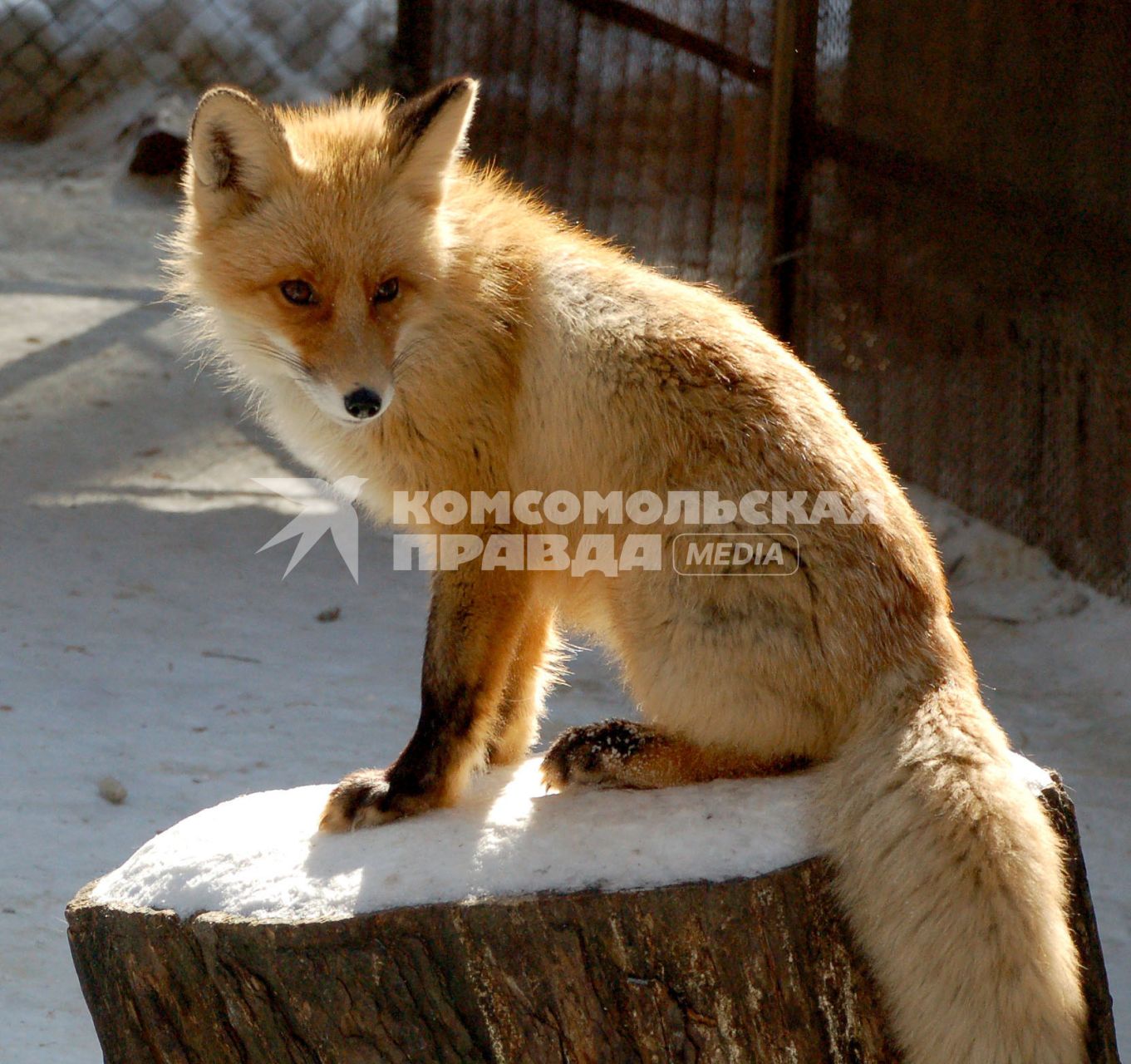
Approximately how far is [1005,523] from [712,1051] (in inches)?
172

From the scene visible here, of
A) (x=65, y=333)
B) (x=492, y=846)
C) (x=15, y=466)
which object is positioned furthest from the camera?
(x=65, y=333)

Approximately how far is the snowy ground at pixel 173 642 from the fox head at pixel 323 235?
5.60 feet

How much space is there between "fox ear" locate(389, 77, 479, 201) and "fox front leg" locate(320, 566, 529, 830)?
2.85 ft

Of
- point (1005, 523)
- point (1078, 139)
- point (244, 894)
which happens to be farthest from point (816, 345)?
point (244, 894)

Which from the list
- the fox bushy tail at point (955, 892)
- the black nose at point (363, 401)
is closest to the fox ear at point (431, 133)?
the black nose at point (363, 401)

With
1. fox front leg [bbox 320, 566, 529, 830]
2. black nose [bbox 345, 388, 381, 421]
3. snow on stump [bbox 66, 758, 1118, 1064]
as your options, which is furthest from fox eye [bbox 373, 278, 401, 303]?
snow on stump [bbox 66, 758, 1118, 1064]

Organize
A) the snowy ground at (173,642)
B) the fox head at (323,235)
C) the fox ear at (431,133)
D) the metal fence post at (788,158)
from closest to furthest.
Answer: the fox head at (323,235) < the fox ear at (431,133) < the snowy ground at (173,642) < the metal fence post at (788,158)

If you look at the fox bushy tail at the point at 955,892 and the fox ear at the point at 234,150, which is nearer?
the fox bushy tail at the point at 955,892

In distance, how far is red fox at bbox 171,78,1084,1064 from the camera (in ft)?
7.08

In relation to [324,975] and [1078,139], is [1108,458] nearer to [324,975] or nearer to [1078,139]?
[1078,139]

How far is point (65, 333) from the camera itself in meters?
7.45

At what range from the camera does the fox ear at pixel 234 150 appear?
271 centimetres

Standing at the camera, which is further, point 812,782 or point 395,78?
point 395,78

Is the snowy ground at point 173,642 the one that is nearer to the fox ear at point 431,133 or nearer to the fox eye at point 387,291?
the fox eye at point 387,291
